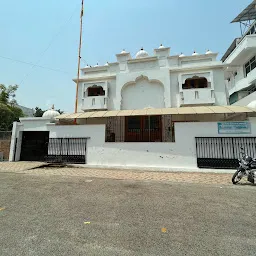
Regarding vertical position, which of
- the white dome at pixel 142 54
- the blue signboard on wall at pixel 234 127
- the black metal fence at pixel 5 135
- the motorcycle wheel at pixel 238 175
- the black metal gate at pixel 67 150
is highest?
the white dome at pixel 142 54

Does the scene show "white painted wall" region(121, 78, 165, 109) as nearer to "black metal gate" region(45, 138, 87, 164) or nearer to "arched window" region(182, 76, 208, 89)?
"arched window" region(182, 76, 208, 89)

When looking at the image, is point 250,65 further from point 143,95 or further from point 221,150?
point 221,150

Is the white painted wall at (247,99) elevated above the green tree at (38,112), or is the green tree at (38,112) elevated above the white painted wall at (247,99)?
the green tree at (38,112)

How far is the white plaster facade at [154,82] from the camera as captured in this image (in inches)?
509

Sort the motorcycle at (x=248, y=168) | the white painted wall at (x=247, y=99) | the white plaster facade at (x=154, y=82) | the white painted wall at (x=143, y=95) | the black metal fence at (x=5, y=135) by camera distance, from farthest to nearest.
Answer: the white painted wall at (x=143, y=95)
the black metal fence at (x=5, y=135)
the white plaster facade at (x=154, y=82)
the white painted wall at (x=247, y=99)
the motorcycle at (x=248, y=168)

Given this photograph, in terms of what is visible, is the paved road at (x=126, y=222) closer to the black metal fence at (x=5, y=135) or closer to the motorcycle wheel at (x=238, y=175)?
the motorcycle wheel at (x=238, y=175)

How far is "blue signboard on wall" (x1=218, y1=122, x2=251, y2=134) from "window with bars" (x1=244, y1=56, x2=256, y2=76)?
9110 mm

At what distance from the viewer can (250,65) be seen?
1471 cm

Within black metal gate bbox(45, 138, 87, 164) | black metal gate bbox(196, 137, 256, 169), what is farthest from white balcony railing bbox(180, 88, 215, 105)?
black metal gate bbox(45, 138, 87, 164)

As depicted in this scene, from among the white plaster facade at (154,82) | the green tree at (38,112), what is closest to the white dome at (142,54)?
the white plaster facade at (154,82)

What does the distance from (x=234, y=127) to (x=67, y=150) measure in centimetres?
1054

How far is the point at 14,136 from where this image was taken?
12.6 meters

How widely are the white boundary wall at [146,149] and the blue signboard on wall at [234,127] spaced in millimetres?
190

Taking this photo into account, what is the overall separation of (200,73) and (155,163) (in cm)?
892
